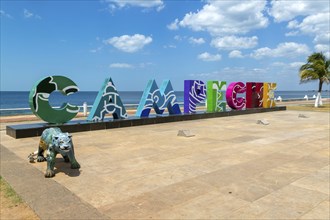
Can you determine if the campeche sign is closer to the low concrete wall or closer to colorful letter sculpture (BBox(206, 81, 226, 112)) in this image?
colorful letter sculpture (BBox(206, 81, 226, 112))

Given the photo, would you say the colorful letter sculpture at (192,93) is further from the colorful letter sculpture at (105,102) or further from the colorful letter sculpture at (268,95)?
the colorful letter sculpture at (268,95)

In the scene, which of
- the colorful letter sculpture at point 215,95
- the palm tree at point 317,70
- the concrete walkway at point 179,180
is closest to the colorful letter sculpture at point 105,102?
the concrete walkway at point 179,180

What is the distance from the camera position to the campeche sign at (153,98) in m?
11.1

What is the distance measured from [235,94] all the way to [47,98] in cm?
1304

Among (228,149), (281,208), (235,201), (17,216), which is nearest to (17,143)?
(17,216)

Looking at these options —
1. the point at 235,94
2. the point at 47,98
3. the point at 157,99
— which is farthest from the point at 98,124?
the point at 235,94

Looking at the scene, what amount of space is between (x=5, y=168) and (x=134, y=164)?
295cm

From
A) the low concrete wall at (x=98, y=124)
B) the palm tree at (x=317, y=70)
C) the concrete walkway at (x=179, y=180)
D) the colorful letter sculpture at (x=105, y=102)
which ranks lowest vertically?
the concrete walkway at (x=179, y=180)

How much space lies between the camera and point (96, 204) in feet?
15.3

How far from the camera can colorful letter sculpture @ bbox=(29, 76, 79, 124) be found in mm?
10719

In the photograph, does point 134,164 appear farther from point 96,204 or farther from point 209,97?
point 209,97

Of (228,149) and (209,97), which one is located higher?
(209,97)

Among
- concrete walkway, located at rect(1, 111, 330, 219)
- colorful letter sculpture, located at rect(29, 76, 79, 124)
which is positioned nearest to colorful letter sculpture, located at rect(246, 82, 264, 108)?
concrete walkway, located at rect(1, 111, 330, 219)

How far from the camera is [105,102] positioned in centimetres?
1308
